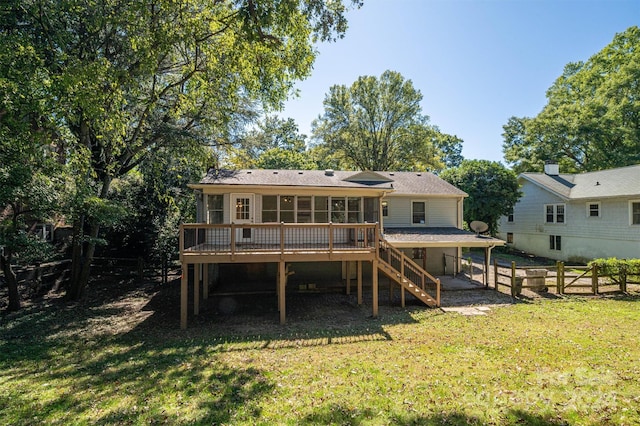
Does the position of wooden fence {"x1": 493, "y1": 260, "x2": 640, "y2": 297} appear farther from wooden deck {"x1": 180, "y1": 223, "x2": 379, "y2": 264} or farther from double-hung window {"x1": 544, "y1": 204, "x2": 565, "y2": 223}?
double-hung window {"x1": 544, "y1": 204, "x2": 565, "y2": 223}

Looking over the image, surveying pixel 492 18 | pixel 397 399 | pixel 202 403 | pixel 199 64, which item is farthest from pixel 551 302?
pixel 199 64

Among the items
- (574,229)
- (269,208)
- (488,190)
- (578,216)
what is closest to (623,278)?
(574,229)

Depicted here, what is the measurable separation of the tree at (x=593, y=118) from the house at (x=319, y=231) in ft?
68.3

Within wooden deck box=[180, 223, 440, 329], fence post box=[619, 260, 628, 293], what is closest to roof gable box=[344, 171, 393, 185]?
wooden deck box=[180, 223, 440, 329]

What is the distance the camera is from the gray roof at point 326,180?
42.5ft

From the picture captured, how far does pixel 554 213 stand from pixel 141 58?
26.4 metres

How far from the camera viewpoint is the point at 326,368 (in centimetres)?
638

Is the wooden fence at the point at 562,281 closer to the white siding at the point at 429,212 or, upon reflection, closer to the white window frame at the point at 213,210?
the white siding at the point at 429,212

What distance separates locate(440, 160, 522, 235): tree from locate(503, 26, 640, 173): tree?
11.2 m

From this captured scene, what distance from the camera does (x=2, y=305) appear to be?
11.2m

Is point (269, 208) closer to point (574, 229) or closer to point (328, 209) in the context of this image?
point (328, 209)

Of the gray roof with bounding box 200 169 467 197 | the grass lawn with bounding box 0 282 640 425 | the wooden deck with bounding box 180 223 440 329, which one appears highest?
the gray roof with bounding box 200 169 467 197

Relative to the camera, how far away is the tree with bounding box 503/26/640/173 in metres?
26.3

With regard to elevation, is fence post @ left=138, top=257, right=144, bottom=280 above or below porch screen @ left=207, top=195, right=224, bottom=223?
below
